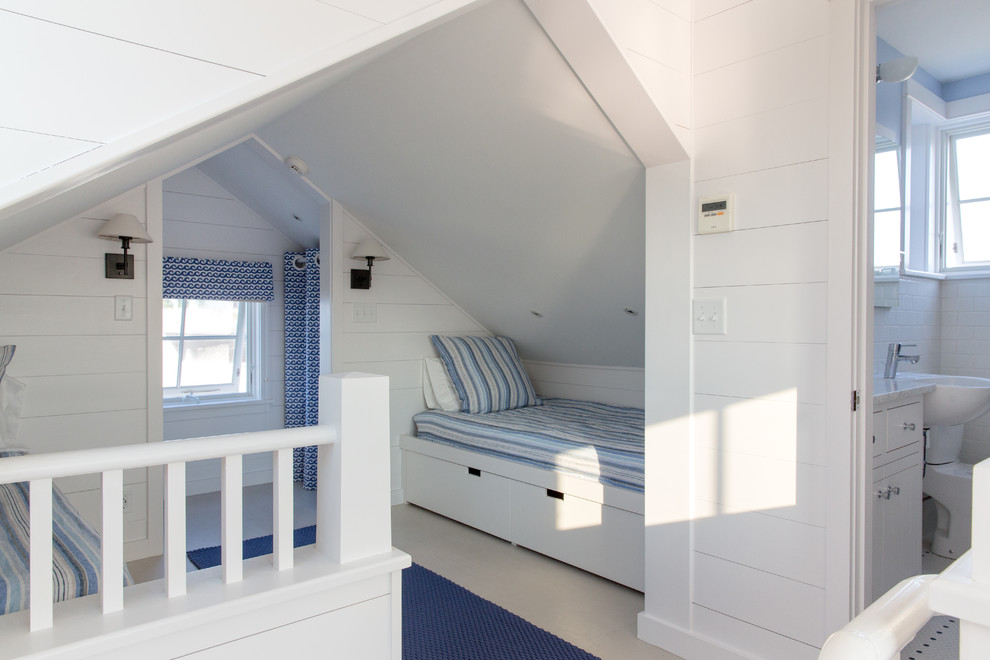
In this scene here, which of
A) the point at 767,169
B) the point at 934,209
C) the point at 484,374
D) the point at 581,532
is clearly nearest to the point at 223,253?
the point at 484,374

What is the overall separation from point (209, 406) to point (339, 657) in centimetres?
339

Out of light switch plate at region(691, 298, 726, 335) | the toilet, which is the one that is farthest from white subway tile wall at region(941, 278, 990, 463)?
light switch plate at region(691, 298, 726, 335)

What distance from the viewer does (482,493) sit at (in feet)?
11.1

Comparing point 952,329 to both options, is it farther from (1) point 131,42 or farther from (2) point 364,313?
(1) point 131,42

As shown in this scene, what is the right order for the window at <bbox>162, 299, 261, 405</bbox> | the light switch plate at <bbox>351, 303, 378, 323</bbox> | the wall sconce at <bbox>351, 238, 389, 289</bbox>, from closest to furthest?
the wall sconce at <bbox>351, 238, 389, 289</bbox>
the light switch plate at <bbox>351, 303, 378, 323</bbox>
the window at <bbox>162, 299, 261, 405</bbox>

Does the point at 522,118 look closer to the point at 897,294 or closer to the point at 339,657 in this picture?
the point at 339,657

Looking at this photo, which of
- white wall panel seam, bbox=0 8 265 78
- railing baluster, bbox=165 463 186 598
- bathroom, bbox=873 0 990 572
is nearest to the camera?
white wall panel seam, bbox=0 8 265 78

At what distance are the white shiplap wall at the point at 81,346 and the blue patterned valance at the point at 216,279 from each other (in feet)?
3.33

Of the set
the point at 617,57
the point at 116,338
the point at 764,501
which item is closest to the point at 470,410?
the point at 116,338

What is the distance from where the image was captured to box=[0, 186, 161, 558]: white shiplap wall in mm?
2695

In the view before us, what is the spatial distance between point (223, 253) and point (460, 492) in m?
2.28

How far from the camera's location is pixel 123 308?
115 inches

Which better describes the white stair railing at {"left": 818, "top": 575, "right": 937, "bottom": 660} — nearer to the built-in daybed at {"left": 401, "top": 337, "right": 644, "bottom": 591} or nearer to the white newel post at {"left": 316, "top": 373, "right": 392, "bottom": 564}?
the white newel post at {"left": 316, "top": 373, "right": 392, "bottom": 564}

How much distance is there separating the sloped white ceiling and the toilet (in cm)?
150
